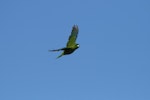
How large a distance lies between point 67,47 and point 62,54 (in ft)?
2.00

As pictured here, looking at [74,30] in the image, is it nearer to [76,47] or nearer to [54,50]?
[76,47]


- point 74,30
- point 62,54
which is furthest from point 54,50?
point 74,30

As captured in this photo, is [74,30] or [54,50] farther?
[74,30]

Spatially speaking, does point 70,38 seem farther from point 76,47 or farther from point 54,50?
point 54,50

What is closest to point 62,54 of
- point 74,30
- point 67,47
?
point 67,47

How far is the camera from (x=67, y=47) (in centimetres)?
2036

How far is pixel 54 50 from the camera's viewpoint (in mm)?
19078

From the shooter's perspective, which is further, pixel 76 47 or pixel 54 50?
pixel 76 47

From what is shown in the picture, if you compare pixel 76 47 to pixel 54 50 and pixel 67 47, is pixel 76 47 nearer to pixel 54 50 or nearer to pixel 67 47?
pixel 67 47

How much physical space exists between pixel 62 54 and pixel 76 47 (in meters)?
1.14

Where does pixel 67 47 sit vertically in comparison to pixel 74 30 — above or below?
below

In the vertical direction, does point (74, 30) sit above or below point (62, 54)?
above

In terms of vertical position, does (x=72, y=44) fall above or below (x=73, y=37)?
below

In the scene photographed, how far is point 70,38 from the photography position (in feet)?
67.9
